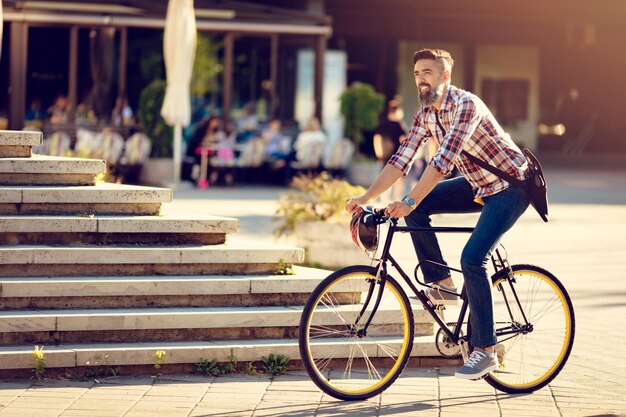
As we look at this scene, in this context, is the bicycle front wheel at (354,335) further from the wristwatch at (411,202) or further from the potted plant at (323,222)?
the potted plant at (323,222)

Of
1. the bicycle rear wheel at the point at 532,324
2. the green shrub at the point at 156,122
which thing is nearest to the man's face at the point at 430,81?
the bicycle rear wheel at the point at 532,324

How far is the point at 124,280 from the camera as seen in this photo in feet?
21.8

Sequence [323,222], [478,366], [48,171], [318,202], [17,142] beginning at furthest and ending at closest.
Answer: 1. [318,202]
2. [323,222]
3. [17,142]
4. [48,171]
5. [478,366]

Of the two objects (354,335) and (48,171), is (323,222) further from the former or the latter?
(354,335)

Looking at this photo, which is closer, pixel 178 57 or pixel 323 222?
pixel 323 222

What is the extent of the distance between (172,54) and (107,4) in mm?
3609

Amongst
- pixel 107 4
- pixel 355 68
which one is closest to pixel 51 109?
pixel 107 4

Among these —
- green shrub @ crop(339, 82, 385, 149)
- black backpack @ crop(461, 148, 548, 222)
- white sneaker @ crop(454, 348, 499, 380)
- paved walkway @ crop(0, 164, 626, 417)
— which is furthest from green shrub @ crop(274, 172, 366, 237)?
green shrub @ crop(339, 82, 385, 149)

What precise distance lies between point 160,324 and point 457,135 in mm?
1917

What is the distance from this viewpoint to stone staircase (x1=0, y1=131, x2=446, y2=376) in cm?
633

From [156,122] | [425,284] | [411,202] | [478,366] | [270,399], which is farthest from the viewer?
[156,122]

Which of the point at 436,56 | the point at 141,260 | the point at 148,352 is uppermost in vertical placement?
the point at 436,56

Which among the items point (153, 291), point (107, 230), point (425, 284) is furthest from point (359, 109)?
point (425, 284)

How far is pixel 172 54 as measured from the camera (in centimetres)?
1839
